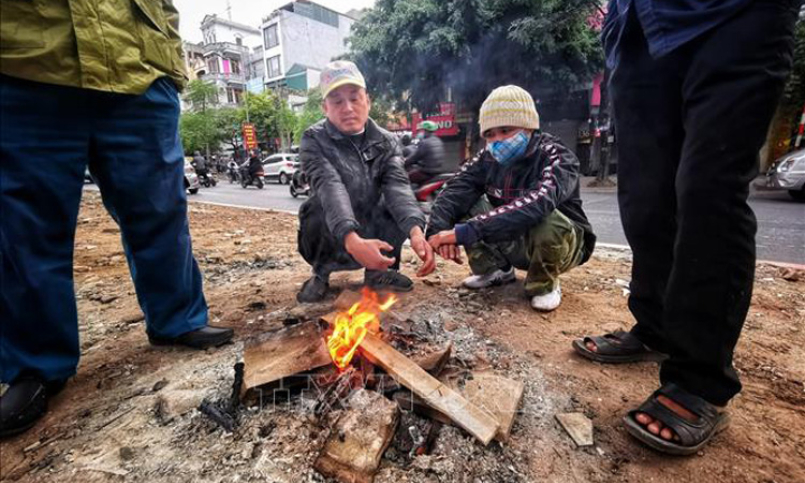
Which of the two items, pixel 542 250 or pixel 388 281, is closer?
pixel 542 250

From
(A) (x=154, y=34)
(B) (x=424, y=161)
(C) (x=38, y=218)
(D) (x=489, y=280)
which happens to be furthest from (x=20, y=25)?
(B) (x=424, y=161)

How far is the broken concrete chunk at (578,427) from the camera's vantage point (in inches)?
53.4

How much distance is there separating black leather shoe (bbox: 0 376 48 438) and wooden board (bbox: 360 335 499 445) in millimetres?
1262

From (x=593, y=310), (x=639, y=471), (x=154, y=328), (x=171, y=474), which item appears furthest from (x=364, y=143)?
(x=639, y=471)

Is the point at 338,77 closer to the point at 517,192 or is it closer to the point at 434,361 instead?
the point at 517,192

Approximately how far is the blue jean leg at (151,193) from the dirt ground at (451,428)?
28 cm

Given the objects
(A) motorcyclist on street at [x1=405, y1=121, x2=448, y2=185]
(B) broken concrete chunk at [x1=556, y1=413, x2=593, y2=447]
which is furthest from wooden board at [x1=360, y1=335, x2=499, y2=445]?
(A) motorcyclist on street at [x1=405, y1=121, x2=448, y2=185]

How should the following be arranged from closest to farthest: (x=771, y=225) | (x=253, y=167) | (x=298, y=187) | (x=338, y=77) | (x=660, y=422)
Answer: (x=660, y=422) → (x=338, y=77) → (x=771, y=225) → (x=298, y=187) → (x=253, y=167)

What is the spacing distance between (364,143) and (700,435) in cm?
222

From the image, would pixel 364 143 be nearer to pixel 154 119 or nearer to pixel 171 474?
pixel 154 119

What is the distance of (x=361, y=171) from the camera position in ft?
8.55

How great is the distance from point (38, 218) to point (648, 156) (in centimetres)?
238

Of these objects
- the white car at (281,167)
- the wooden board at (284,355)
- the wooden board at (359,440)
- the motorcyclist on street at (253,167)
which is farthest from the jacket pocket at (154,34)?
the white car at (281,167)

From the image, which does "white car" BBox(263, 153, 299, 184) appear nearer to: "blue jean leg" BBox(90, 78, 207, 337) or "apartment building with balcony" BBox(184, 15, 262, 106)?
"blue jean leg" BBox(90, 78, 207, 337)
